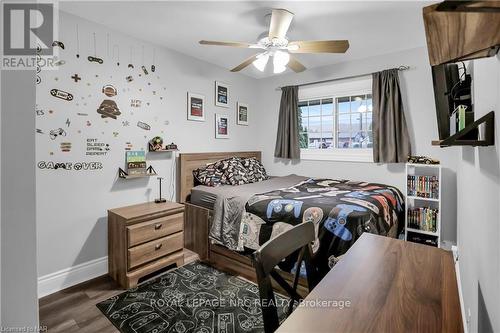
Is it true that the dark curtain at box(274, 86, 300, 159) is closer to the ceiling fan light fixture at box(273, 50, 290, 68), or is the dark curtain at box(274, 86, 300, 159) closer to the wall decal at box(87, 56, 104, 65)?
the ceiling fan light fixture at box(273, 50, 290, 68)

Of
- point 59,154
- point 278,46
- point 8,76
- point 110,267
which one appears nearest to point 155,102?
point 59,154

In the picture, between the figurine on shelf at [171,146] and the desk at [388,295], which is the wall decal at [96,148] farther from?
the desk at [388,295]

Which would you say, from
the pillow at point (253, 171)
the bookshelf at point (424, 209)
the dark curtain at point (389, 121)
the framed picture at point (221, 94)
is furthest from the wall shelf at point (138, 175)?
the bookshelf at point (424, 209)

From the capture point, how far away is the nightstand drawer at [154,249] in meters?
2.32

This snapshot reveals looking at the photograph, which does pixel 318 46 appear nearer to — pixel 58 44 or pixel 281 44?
pixel 281 44

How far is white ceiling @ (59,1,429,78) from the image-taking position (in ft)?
7.23

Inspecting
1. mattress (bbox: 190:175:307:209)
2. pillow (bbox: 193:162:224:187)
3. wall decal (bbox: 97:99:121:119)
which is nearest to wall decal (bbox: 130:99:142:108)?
wall decal (bbox: 97:99:121:119)

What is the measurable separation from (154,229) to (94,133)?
1.11 meters

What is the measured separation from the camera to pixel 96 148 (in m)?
2.56

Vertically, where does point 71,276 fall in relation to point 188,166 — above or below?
below

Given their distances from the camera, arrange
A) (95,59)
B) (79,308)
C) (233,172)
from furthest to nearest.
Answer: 1. (233,172)
2. (95,59)
3. (79,308)

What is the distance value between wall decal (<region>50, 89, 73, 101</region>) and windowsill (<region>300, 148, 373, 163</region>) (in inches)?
124

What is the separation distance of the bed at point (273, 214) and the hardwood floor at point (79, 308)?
1.00m

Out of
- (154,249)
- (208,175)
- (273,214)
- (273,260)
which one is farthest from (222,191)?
(273,260)
